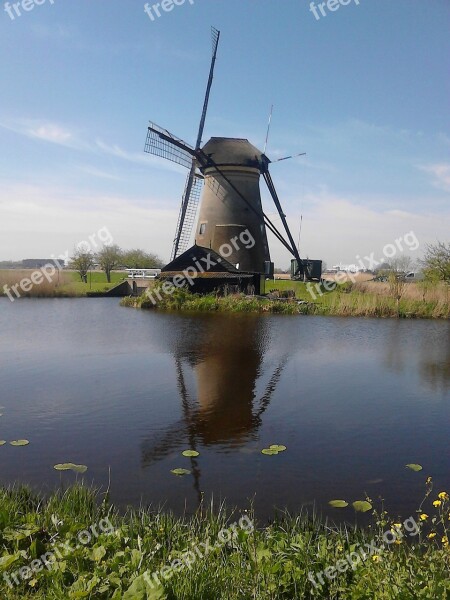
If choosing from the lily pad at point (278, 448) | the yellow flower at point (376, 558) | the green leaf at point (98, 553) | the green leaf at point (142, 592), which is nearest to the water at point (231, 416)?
the lily pad at point (278, 448)

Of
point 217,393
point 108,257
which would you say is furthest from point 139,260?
point 217,393

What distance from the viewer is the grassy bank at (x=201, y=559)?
2697 mm

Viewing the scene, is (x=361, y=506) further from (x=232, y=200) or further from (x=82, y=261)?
(x=82, y=261)

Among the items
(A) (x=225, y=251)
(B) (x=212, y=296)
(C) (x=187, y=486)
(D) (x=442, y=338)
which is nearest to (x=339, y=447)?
(C) (x=187, y=486)

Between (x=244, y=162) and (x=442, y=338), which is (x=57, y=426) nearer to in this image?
(x=442, y=338)

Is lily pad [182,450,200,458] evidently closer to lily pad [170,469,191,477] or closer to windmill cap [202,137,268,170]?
lily pad [170,469,191,477]

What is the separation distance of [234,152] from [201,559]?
2539 centimetres

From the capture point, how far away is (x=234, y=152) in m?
26.5

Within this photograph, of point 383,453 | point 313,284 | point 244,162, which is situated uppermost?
point 244,162

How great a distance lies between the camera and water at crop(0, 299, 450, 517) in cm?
457

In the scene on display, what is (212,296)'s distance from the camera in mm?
23375

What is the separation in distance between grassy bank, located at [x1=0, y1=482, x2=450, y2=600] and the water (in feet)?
1.93

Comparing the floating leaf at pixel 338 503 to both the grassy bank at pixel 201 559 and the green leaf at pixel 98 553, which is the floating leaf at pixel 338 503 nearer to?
the grassy bank at pixel 201 559

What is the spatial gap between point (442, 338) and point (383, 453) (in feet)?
35.4
